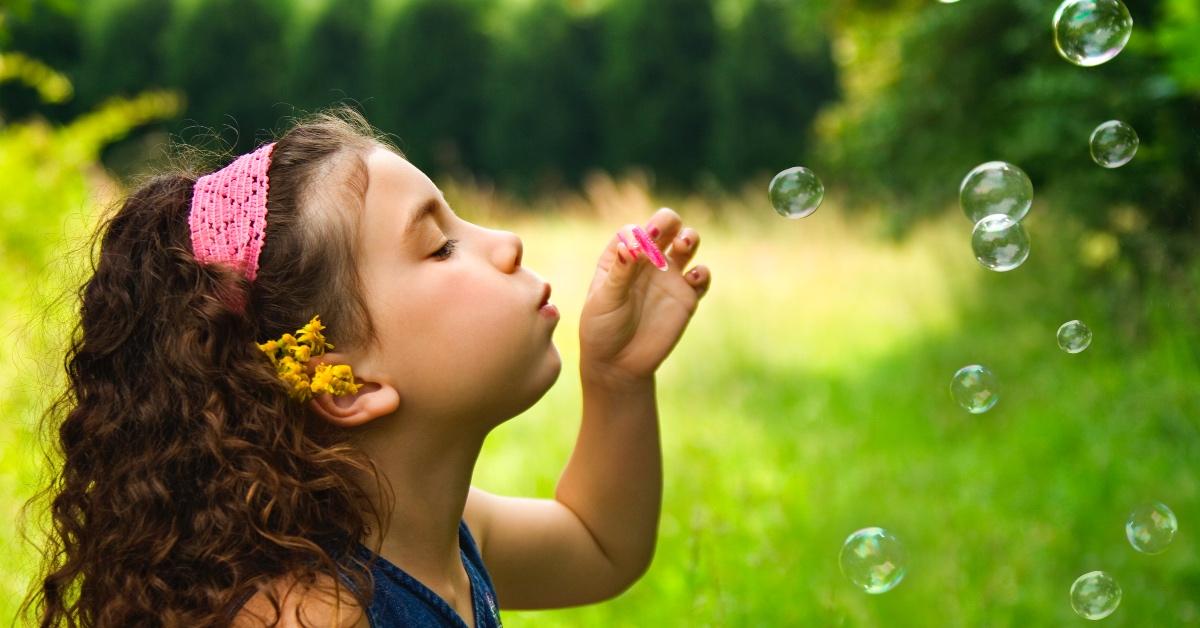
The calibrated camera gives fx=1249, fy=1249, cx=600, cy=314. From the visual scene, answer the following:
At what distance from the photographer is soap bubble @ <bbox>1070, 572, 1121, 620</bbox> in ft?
6.63

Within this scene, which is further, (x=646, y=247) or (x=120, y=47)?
(x=120, y=47)

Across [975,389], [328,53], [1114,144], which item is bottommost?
[328,53]

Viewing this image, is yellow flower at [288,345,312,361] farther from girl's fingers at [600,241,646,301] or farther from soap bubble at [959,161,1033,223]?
soap bubble at [959,161,1033,223]

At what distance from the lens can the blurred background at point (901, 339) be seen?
10.6ft

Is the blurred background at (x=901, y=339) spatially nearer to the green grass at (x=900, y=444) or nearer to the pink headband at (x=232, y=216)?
the green grass at (x=900, y=444)

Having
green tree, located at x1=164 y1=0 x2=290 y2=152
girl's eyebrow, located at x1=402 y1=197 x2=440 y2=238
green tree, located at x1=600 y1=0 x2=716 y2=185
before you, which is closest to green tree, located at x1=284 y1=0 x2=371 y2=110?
green tree, located at x1=164 y1=0 x2=290 y2=152

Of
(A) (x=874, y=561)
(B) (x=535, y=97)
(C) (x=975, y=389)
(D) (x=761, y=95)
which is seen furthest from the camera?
(B) (x=535, y=97)

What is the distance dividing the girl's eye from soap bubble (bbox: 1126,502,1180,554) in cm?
129

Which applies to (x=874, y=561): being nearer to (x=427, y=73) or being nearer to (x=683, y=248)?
(x=683, y=248)

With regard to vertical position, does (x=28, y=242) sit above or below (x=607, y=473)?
below

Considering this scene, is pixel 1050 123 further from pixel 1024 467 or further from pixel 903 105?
pixel 1024 467

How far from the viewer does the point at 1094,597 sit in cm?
202

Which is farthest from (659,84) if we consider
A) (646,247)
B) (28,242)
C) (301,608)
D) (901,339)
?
(301,608)

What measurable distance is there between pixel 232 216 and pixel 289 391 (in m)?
0.23
